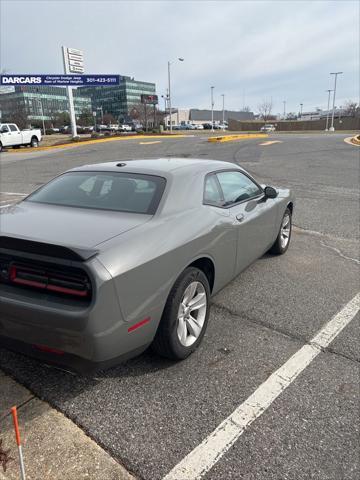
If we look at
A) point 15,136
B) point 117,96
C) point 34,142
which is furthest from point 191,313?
point 117,96

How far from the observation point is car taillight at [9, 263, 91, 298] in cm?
214

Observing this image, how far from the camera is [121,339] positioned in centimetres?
224

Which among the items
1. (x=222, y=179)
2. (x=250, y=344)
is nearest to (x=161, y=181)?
(x=222, y=179)

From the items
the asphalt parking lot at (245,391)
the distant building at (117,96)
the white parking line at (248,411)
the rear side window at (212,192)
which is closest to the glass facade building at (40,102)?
the distant building at (117,96)

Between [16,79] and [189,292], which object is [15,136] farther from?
[189,292]

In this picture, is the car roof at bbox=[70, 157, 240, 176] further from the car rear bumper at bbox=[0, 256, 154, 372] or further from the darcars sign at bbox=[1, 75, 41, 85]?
the darcars sign at bbox=[1, 75, 41, 85]

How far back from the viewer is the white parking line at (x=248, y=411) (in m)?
2.01

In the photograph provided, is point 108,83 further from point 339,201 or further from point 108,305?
point 108,305

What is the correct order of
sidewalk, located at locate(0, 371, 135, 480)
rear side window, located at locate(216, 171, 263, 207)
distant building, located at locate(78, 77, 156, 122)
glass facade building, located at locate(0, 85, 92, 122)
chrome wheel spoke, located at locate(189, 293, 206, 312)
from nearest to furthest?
1. sidewalk, located at locate(0, 371, 135, 480)
2. chrome wheel spoke, located at locate(189, 293, 206, 312)
3. rear side window, located at locate(216, 171, 263, 207)
4. glass facade building, located at locate(0, 85, 92, 122)
5. distant building, located at locate(78, 77, 156, 122)

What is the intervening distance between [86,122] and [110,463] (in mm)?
105637

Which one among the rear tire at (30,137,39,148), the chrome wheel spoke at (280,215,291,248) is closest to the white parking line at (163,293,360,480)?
the chrome wheel spoke at (280,215,291,248)

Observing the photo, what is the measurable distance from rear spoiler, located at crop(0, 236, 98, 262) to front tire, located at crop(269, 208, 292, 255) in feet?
11.1

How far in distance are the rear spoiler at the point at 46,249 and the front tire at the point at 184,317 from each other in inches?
28.9

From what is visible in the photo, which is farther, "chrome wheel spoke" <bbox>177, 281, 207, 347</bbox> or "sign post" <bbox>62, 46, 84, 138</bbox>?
"sign post" <bbox>62, 46, 84, 138</bbox>
